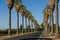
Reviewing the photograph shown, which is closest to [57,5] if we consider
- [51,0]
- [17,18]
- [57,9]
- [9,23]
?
[57,9]

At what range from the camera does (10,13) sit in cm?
5506

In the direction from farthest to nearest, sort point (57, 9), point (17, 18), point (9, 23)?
1. point (17, 18)
2. point (9, 23)
3. point (57, 9)

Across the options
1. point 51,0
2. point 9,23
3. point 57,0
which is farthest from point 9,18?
point 57,0

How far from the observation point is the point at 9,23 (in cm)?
5441

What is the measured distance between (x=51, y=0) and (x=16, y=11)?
97.4 ft

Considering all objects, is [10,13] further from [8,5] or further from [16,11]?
[16,11]

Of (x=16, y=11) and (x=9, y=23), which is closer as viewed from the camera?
(x=9, y=23)

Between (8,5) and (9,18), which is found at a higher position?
(8,5)

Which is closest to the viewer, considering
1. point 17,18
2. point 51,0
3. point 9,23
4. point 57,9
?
point 57,9

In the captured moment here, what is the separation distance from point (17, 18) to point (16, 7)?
15.6ft

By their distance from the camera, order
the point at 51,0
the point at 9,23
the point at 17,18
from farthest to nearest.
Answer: the point at 17,18
the point at 9,23
the point at 51,0

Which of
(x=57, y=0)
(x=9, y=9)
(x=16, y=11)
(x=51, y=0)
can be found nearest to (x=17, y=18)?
(x=16, y=11)

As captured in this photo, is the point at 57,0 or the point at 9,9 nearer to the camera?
the point at 57,0

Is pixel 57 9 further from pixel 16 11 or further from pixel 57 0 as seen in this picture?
pixel 16 11
